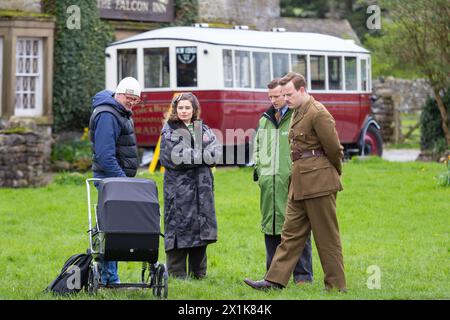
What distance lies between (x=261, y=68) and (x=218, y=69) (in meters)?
1.70

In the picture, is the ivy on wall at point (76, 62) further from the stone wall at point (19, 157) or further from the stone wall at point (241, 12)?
the stone wall at point (19, 157)

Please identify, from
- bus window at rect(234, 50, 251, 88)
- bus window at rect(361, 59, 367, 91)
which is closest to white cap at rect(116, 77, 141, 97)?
bus window at rect(234, 50, 251, 88)

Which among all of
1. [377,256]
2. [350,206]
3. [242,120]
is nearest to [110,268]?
[377,256]

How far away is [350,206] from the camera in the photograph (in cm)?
1880

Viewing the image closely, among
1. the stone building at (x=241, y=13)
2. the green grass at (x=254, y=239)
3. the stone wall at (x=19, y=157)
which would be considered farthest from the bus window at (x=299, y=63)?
the stone wall at (x=19, y=157)

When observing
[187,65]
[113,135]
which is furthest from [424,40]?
[113,135]

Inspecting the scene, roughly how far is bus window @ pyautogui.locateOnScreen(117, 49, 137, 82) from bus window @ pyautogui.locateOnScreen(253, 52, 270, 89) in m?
2.68

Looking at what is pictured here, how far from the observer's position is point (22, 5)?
2594 cm

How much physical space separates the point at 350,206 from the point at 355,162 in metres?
7.18

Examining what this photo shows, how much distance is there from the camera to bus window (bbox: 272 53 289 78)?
2667cm

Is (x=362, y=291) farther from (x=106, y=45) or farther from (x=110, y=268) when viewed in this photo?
(x=106, y=45)

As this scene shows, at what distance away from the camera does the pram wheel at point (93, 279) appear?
10.6 meters

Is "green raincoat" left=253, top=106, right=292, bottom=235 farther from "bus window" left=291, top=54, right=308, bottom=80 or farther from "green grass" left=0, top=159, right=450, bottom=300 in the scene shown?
"bus window" left=291, top=54, right=308, bottom=80

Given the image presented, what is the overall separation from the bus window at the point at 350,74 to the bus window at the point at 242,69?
354 centimetres
